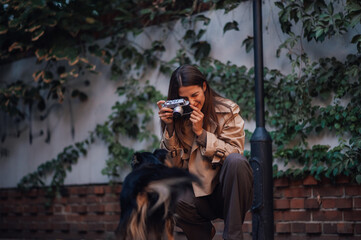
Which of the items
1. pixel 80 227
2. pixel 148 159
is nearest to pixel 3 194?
pixel 80 227

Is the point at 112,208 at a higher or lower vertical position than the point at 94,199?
lower

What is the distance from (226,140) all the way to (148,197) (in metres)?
0.79

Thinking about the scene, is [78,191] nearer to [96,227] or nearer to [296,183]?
[96,227]

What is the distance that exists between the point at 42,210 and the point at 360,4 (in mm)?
4506

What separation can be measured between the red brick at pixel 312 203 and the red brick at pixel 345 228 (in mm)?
244

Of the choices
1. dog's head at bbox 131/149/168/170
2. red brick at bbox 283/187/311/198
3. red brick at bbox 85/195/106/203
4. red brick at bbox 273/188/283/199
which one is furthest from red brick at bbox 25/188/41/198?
dog's head at bbox 131/149/168/170

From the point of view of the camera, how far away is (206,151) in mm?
3078

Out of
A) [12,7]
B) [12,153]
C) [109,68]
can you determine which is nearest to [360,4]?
[109,68]

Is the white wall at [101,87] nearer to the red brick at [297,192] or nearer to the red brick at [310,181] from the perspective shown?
the red brick at [310,181]

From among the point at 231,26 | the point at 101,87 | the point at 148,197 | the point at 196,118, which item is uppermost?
the point at 231,26

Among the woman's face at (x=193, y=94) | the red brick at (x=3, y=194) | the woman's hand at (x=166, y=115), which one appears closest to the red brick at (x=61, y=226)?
the red brick at (x=3, y=194)

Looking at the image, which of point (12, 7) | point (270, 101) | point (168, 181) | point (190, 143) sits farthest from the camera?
point (12, 7)

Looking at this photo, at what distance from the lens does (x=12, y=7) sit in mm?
5820

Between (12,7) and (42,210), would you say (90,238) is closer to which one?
(42,210)
